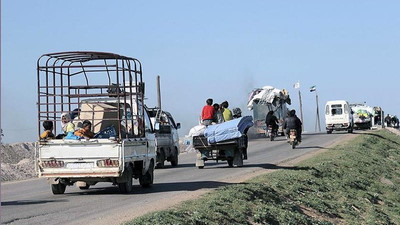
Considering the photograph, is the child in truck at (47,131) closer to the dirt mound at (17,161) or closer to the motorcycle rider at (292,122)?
the dirt mound at (17,161)

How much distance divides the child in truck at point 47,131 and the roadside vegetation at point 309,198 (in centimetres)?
396

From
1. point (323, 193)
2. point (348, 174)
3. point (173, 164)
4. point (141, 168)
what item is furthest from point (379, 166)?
point (141, 168)

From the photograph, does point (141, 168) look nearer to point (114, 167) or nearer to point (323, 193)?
point (114, 167)

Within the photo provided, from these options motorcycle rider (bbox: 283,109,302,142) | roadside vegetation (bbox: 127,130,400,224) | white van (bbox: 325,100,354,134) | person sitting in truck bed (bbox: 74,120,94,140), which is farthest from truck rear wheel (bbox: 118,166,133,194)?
white van (bbox: 325,100,354,134)

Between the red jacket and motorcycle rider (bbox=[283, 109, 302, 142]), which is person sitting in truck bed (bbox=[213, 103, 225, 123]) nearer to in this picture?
the red jacket

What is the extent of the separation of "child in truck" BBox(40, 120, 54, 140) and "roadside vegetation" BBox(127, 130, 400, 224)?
156 inches

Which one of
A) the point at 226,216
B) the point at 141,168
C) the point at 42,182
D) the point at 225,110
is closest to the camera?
the point at 226,216

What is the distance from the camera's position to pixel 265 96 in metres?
57.7

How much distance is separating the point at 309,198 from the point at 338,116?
43.2 m

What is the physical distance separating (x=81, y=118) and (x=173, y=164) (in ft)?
40.8

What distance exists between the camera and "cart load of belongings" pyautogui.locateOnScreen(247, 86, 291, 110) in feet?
189

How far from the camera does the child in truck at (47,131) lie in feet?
58.5

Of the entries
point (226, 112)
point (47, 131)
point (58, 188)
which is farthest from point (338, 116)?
point (47, 131)

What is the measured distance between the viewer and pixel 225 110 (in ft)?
87.8
